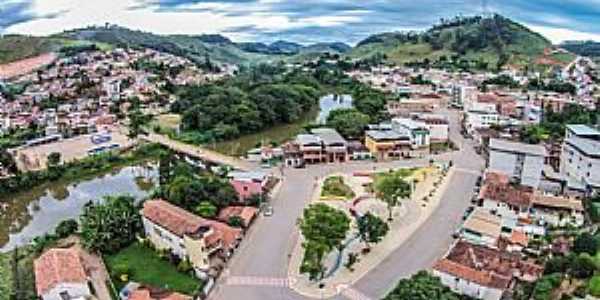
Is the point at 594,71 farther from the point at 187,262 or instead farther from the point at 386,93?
the point at 187,262

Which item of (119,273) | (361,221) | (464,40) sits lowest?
(119,273)

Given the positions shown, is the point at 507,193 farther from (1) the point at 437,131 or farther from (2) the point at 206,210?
(1) the point at 437,131

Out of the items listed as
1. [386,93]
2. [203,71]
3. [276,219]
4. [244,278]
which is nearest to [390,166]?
[276,219]

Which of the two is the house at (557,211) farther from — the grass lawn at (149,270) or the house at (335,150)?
the grass lawn at (149,270)

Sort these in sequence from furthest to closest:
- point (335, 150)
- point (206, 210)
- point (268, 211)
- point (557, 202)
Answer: point (335, 150) < point (268, 211) < point (557, 202) < point (206, 210)

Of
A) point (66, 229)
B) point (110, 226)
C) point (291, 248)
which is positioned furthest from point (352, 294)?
point (66, 229)

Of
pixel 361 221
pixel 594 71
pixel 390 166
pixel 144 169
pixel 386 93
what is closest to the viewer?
pixel 361 221
